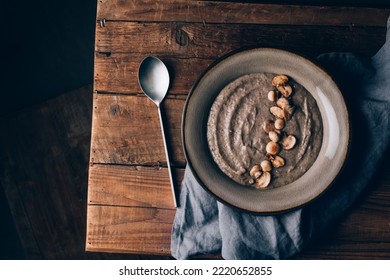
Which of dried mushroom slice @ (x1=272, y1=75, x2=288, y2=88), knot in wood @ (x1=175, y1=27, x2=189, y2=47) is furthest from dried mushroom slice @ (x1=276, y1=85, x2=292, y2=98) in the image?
knot in wood @ (x1=175, y1=27, x2=189, y2=47)

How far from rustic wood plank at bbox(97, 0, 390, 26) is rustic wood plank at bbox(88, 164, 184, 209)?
12.9 inches

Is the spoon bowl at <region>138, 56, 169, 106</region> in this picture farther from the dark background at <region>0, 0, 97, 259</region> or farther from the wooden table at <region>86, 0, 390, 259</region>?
the dark background at <region>0, 0, 97, 259</region>

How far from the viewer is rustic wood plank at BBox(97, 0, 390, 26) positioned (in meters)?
0.89

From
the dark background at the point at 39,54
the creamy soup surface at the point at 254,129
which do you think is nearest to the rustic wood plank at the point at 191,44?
the creamy soup surface at the point at 254,129

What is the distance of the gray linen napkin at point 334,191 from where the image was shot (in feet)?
2.65

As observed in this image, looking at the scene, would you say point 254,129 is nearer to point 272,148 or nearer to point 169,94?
point 272,148

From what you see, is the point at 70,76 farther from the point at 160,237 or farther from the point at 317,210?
the point at 317,210

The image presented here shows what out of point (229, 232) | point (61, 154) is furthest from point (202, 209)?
point (61, 154)

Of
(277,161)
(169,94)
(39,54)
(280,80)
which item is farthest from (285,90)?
(39,54)

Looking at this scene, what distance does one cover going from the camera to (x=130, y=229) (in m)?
0.87

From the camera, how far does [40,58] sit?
4.32ft

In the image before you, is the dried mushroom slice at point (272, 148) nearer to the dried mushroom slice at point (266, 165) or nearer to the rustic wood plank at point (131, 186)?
the dried mushroom slice at point (266, 165)

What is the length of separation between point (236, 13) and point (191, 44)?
119mm

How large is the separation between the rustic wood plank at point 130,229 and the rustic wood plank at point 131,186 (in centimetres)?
1
